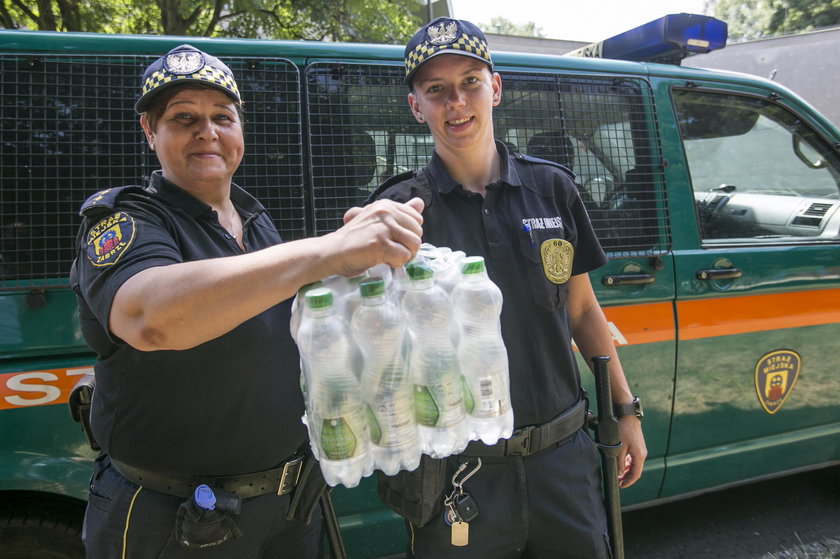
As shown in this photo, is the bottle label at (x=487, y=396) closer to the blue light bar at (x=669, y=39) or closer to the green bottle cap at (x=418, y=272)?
the green bottle cap at (x=418, y=272)

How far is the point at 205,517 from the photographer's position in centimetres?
131

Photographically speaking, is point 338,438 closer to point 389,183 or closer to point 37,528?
point 389,183

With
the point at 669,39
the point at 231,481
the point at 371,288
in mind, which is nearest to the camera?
the point at 371,288

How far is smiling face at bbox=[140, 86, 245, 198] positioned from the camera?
1.45 meters

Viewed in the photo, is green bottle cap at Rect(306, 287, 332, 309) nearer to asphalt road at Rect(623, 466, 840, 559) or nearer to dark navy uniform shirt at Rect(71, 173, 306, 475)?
dark navy uniform shirt at Rect(71, 173, 306, 475)

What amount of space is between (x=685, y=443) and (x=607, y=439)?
3.65ft

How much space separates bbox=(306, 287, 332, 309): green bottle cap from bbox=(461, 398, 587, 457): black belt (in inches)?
24.4

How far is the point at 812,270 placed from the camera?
2715 millimetres

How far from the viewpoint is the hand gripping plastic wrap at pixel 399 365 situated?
3.78 feet

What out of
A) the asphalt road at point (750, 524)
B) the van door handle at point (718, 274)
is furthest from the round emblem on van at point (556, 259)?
the asphalt road at point (750, 524)

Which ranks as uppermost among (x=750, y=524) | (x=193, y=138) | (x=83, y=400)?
(x=193, y=138)

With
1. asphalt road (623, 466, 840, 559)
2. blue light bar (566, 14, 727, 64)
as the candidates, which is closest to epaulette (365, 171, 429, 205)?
blue light bar (566, 14, 727, 64)

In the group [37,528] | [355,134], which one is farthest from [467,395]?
[37,528]

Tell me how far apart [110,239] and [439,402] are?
29.6 inches
